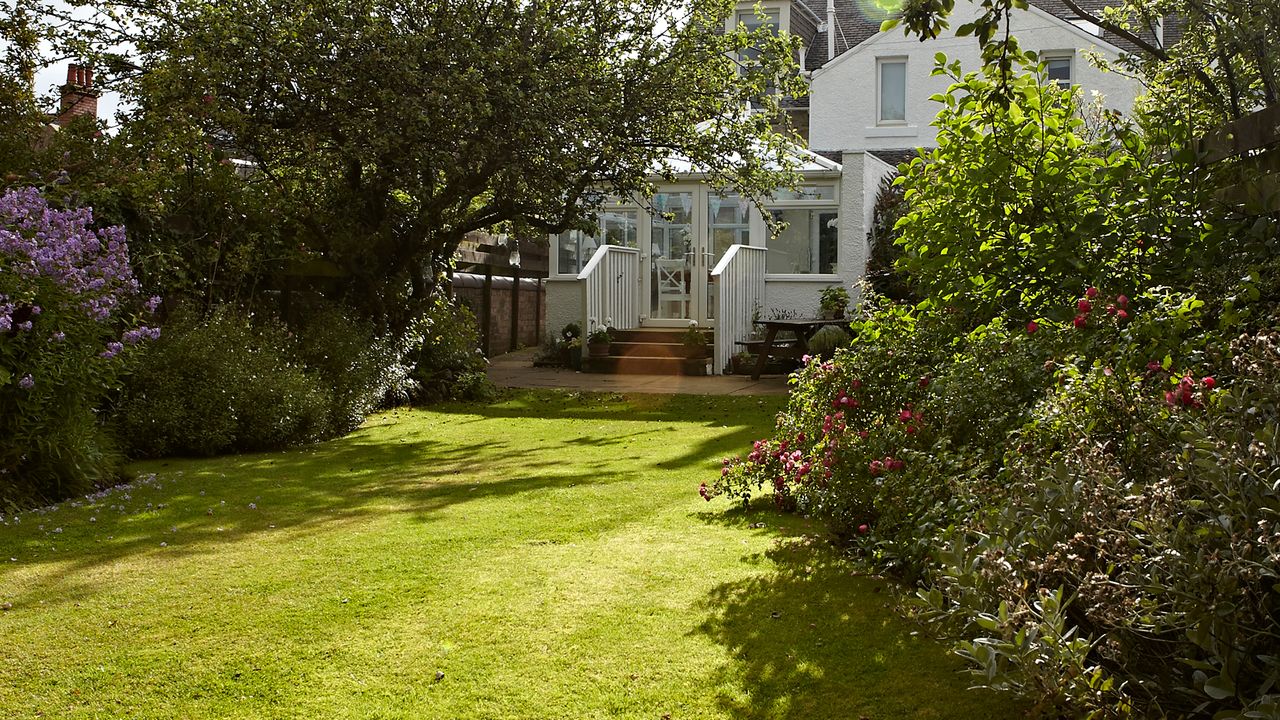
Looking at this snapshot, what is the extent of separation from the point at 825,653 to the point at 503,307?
19028 millimetres

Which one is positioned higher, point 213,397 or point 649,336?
point 649,336

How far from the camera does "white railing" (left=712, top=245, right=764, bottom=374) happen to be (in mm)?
16297

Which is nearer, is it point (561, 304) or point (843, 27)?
point (561, 304)

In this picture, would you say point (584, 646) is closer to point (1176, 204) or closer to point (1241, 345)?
point (1241, 345)

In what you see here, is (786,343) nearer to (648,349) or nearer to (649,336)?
(648,349)

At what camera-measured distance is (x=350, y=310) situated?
12070mm

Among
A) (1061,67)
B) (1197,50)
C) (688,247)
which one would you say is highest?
(1061,67)

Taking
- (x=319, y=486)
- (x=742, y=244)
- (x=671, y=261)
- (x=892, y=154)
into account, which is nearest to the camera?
(x=319, y=486)

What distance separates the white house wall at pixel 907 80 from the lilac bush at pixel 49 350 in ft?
57.7

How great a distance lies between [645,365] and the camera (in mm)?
17250

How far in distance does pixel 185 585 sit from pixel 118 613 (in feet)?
1.44

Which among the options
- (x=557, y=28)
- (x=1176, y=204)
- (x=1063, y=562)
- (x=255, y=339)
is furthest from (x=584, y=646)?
(x=557, y=28)

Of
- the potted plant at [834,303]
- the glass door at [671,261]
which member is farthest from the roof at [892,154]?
the potted plant at [834,303]

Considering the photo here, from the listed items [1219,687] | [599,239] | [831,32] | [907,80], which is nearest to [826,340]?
[599,239]
